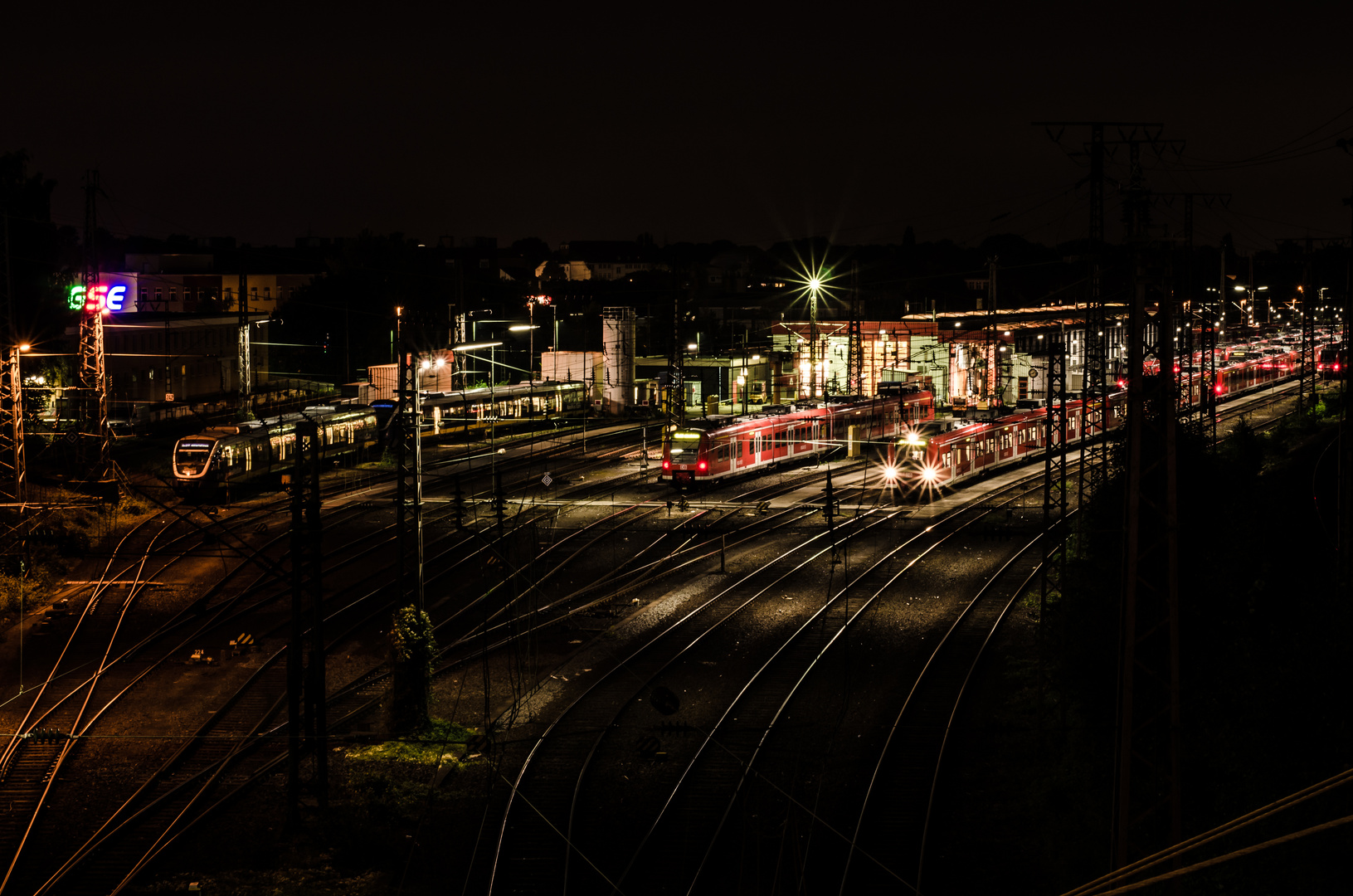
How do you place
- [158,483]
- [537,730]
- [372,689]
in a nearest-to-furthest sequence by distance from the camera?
[537,730] → [372,689] → [158,483]

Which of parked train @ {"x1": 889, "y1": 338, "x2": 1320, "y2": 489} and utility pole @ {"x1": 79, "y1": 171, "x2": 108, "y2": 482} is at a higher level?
utility pole @ {"x1": 79, "y1": 171, "x2": 108, "y2": 482}

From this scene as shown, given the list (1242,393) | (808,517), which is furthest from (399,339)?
(1242,393)

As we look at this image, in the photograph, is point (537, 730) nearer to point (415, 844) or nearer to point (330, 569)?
point (415, 844)

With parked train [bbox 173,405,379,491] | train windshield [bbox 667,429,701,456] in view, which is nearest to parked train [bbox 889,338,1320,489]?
train windshield [bbox 667,429,701,456]

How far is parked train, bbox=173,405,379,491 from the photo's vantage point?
27750 mm

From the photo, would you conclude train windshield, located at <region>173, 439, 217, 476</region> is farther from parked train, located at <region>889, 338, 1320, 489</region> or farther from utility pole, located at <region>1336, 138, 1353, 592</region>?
utility pole, located at <region>1336, 138, 1353, 592</region>

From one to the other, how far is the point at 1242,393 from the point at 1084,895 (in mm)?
52397

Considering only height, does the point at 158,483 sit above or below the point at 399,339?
below

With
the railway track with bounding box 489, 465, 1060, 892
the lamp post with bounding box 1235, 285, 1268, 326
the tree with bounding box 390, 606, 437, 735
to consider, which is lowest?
the railway track with bounding box 489, 465, 1060, 892

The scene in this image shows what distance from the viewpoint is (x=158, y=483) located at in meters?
28.8

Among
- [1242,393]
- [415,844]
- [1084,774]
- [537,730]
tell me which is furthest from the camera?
[1242,393]

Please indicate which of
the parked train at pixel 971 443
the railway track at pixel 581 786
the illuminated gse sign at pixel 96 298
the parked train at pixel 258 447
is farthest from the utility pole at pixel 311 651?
the parked train at pixel 971 443

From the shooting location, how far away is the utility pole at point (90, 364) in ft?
81.6

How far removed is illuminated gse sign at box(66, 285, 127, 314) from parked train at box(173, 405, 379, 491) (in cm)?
377
